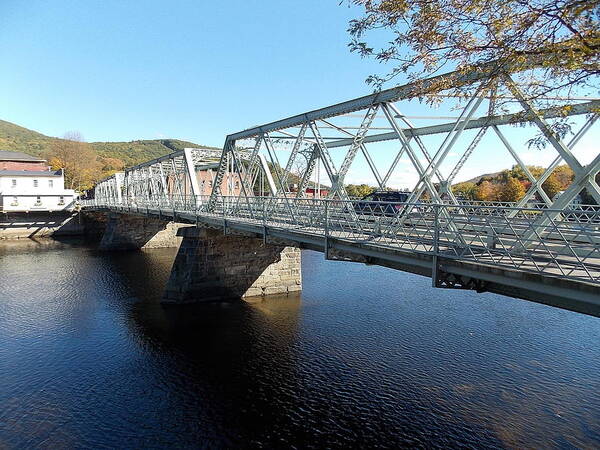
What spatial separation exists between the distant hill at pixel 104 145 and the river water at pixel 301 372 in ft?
396

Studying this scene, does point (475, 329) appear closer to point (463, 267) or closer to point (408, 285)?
point (408, 285)

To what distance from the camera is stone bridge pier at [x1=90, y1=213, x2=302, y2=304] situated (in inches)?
851

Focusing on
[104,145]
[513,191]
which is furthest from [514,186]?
[104,145]

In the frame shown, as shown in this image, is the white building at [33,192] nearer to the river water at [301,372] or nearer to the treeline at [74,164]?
the treeline at [74,164]

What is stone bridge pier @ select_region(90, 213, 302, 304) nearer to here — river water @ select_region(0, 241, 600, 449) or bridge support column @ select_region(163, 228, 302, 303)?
bridge support column @ select_region(163, 228, 302, 303)

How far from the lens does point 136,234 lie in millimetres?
44219

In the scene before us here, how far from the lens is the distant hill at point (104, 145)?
13588cm

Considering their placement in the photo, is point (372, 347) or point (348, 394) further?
point (372, 347)

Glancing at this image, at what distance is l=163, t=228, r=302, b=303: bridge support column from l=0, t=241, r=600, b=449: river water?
1132 mm

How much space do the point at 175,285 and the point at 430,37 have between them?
61.8 ft

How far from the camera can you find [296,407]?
1214cm

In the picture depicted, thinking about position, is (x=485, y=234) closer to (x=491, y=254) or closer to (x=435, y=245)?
(x=491, y=254)

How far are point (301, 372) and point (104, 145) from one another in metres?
176

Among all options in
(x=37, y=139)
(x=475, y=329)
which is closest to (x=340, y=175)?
(x=475, y=329)
